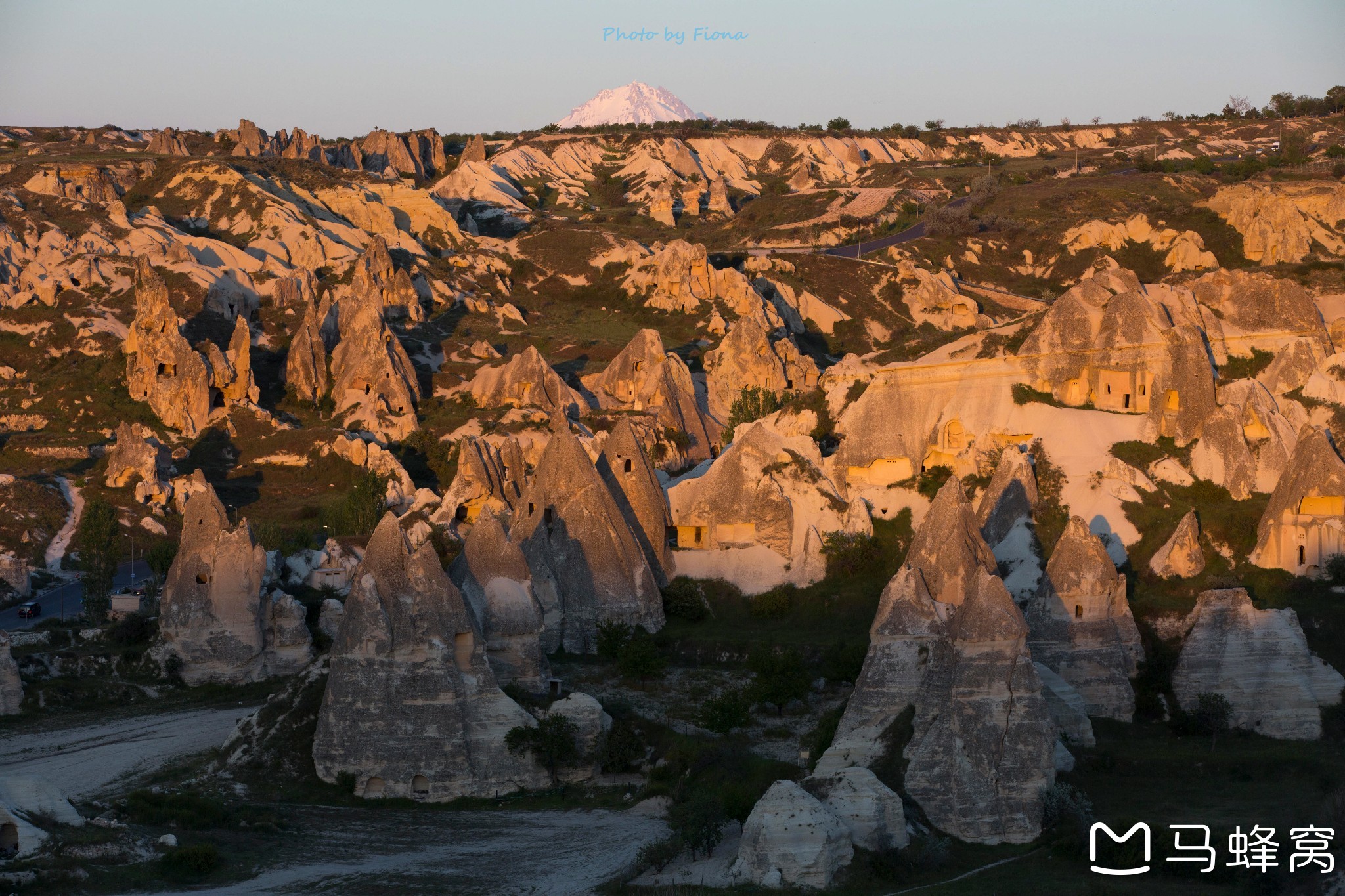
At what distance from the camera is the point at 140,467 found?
74.4 metres

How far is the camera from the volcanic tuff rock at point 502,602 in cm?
4181

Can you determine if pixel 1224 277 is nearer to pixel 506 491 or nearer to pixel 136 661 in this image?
pixel 506 491

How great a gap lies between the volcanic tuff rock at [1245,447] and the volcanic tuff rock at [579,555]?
15.3 m

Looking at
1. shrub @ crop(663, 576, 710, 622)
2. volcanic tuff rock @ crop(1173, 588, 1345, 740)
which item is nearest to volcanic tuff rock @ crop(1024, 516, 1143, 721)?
volcanic tuff rock @ crop(1173, 588, 1345, 740)

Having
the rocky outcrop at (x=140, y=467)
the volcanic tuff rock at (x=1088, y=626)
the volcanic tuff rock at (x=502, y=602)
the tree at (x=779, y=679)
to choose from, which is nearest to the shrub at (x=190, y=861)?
the volcanic tuff rock at (x=502, y=602)

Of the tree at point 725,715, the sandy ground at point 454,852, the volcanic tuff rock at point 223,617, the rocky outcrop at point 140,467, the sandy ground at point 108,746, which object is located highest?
the rocky outcrop at point 140,467

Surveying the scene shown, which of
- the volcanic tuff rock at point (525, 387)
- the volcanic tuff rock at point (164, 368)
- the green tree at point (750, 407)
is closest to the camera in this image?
the green tree at point (750, 407)

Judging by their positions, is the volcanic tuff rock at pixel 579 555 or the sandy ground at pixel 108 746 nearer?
the sandy ground at pixel 108 746

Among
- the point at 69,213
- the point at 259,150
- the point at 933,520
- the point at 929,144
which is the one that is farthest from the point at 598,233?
the point at 933,520

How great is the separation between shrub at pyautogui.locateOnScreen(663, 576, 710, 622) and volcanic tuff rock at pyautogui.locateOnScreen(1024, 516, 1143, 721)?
409 inches

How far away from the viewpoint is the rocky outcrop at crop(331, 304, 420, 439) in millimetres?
86000

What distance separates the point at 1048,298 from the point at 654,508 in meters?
57.0

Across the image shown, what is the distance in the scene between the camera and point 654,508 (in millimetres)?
51688

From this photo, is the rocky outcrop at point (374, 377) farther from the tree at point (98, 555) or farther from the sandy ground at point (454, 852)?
the sandy ground at point (454, 852)
